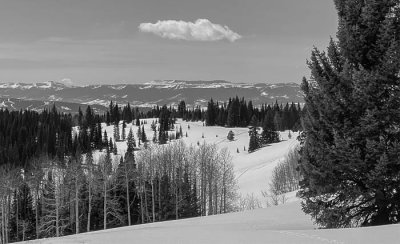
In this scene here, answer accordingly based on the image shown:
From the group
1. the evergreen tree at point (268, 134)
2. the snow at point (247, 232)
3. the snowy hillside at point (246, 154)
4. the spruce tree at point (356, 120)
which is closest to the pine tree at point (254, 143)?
the snowy hillside at point (246, 154)

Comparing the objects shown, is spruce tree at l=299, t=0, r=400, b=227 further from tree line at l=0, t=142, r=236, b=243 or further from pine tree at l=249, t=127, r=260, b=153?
pine tree at l=249, t=127, r=260, b=153

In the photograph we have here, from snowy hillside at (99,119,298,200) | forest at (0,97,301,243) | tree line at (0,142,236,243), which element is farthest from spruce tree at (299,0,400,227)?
snowy hillside at (99,119,298,200)

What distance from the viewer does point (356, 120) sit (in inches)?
634

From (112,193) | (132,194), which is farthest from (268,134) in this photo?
(112,193)

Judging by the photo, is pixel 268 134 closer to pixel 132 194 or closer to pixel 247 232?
pixel 132 194

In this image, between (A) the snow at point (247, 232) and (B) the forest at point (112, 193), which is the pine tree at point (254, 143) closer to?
(B) the forest at point (112, 193)

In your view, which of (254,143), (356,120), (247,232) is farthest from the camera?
(254,143)

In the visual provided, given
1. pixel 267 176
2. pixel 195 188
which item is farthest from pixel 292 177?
pixel 195 188

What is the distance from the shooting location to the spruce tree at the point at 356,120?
15141mm

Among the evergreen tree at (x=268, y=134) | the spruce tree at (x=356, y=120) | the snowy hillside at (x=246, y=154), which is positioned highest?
the spruce tree at (x=356, y=120)

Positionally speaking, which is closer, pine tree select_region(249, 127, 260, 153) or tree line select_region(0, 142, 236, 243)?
tree line select_region(0, 142, 236, 243)

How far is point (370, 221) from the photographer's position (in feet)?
53.7

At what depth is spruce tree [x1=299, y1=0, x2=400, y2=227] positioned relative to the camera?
49.7 ft

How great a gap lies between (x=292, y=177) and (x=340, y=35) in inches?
3217
